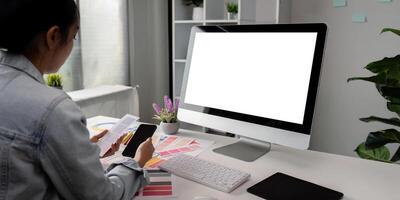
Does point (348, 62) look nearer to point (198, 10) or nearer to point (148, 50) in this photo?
point (198, 10)

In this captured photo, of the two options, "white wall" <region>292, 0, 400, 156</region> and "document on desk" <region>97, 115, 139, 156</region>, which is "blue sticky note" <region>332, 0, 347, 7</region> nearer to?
"white wall" <region>292, 0, 400, 156</region>

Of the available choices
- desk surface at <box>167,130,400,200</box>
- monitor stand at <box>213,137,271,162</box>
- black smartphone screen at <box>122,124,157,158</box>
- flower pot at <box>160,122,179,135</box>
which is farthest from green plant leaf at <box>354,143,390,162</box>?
black smartphone screen at <box>122,124,157,158</box>

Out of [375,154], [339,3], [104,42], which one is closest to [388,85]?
[375,154]

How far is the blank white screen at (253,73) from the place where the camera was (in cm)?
111

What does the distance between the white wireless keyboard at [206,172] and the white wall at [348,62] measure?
205cm

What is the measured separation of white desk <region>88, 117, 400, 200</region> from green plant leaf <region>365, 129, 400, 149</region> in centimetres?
29

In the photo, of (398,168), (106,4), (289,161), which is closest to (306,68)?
(289,161)

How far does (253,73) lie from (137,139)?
20.3 inches

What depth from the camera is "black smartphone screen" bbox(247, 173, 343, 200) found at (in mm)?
927

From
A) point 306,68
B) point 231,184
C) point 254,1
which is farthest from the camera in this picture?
point 254,1

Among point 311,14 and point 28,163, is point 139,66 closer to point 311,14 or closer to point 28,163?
point 311,14

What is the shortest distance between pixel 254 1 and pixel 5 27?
2.31m

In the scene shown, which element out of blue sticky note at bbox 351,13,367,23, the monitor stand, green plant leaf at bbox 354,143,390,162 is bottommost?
green plant leaf at bbox 354,143,390,162

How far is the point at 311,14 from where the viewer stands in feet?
9.45
